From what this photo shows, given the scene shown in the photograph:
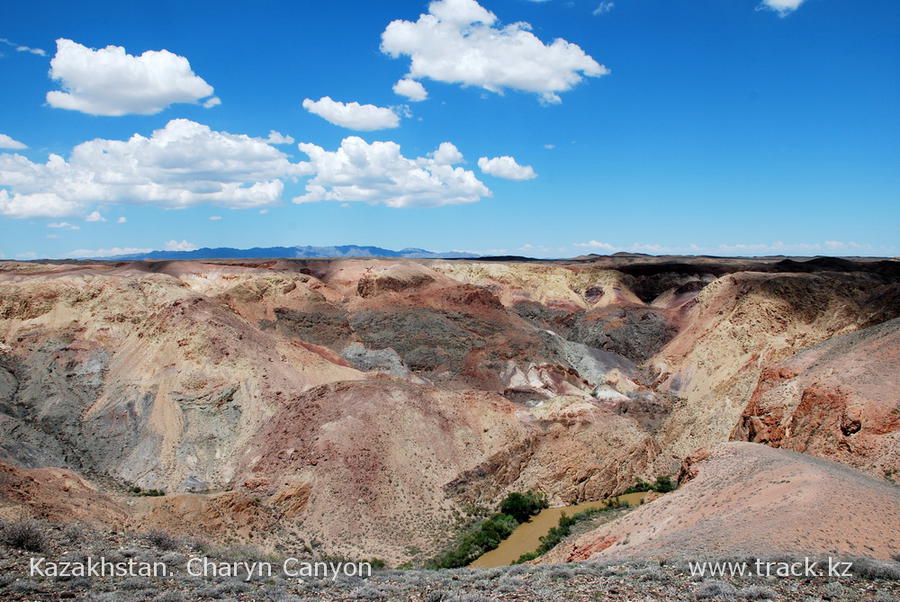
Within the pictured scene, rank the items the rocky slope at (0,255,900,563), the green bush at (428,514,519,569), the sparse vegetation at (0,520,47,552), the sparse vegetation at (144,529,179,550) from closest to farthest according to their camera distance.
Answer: the sparse vegetation at (0,520,47,552), the sparse vegetation at (144,529,179,550), the green bush at (428,514,519,569), the rocky slope at (0,255,900,563)

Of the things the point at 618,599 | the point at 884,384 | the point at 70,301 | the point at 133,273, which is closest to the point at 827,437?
the point at 884,384

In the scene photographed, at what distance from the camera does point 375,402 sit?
3038 cm

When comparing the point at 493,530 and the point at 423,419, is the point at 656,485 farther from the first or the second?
the point at 423,419

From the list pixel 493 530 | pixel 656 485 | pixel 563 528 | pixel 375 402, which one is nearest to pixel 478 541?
pixel 493 530

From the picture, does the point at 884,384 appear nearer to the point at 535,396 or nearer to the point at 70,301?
the point at 535,396

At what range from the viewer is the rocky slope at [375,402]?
24.0 meters

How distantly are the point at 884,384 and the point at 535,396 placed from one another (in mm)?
23116

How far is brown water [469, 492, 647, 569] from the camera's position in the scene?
79.5 ft

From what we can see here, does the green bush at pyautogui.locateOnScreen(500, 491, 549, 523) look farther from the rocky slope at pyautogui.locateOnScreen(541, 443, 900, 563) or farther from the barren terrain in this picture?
the rocky slope at pyautogui.locateOnScreen(541, 443, 900, 563)

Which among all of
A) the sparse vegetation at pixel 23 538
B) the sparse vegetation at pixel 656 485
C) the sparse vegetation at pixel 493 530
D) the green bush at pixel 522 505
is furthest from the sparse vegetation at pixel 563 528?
→ the sparse vegetation at pixel 23 538

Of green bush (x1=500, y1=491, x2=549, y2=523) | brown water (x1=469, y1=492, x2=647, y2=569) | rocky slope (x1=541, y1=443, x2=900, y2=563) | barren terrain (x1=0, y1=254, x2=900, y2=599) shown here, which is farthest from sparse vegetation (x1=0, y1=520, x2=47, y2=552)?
green bush (x1=500, y1=491, x2=549, y2=523)

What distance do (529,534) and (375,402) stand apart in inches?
379

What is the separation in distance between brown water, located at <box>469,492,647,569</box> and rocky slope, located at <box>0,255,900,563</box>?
107 centimetres

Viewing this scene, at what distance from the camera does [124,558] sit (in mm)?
12281
